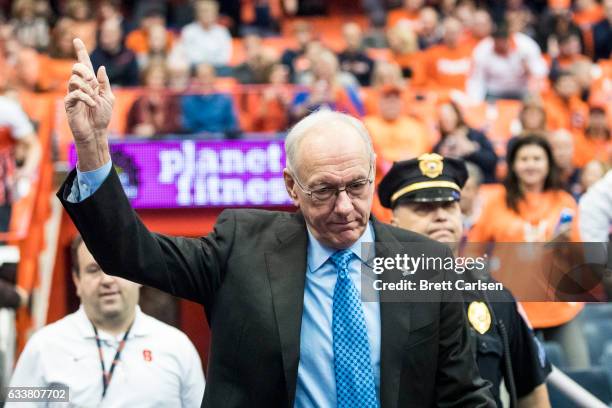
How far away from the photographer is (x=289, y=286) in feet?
11.2

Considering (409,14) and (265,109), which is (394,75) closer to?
(265,109)

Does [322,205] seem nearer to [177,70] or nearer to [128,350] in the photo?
[128,350]

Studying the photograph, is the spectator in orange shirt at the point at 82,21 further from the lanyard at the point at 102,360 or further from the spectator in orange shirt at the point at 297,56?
the lanyard at the point at 102,360

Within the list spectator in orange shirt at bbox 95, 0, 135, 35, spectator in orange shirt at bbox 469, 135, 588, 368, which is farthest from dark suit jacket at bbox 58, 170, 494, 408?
spectator in orange shirt at bbox 95, 0, 135, 35

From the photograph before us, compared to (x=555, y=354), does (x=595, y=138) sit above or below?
above

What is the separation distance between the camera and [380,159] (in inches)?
415

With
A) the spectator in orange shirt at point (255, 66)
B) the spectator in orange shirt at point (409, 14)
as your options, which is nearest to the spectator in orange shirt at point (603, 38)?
the spectator in orange shirt at point (409, 14)

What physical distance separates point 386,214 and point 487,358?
3.39 meters

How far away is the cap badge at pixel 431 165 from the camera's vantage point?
16.2ft

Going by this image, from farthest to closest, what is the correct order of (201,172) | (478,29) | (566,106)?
(478,29) < (566,106) < (201,172)

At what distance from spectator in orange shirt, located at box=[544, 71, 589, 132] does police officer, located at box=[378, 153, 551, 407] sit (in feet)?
27.2

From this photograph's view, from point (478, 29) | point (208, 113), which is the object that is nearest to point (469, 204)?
point (208, 113)

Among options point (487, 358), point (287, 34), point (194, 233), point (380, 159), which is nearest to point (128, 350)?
point (487, 358)

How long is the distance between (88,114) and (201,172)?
23.0ft
